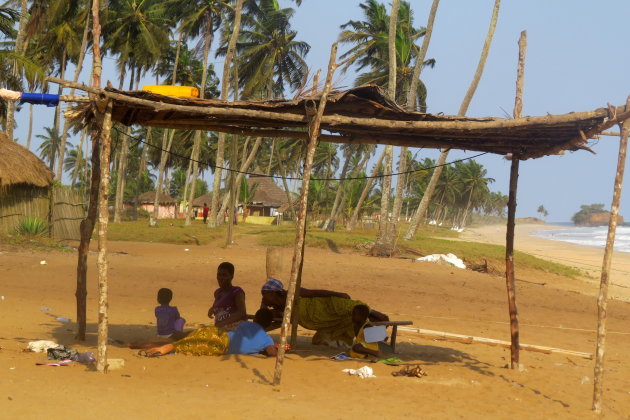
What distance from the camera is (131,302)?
10766 millimetres

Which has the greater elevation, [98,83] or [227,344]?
[98,83]

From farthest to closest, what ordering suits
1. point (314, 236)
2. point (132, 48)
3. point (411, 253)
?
point (132, 48) → point (314, 236) → point (411, 253)

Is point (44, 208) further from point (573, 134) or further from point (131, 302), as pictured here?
point (573, 134)

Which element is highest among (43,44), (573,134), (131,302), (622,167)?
(43,44)

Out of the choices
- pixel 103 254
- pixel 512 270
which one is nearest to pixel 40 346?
pixel 103 254

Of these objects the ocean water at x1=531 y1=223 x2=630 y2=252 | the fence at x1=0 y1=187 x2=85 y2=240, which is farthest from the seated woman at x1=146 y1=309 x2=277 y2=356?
the ocean water at x1=531 y1=223 x2=630 y2=252

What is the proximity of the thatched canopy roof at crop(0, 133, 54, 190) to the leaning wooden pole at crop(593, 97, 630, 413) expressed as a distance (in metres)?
14.9

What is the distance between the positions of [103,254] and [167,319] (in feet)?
4.98


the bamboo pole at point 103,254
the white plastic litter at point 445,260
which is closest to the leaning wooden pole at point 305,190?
the bamboo pole at point 103,254

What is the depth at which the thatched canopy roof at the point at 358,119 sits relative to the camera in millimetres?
6047

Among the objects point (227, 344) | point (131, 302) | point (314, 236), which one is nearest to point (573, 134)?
point (227, 344)

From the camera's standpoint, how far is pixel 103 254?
19.0ft

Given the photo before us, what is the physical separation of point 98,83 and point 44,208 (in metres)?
13.0

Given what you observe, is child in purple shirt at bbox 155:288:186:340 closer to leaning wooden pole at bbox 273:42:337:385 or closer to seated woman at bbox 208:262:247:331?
seated woman at bbox 208:262:247:331
